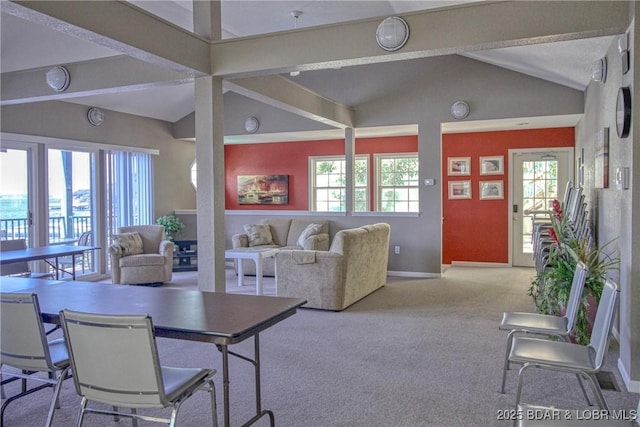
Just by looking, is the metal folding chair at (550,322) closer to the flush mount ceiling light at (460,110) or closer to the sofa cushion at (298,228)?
the flush mount ceiling light at (460,110)

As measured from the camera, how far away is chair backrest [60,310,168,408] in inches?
76.1

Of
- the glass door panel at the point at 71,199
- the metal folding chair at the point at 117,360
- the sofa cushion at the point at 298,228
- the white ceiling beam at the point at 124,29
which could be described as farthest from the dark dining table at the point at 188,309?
the sofa cushion at the point at 298,228

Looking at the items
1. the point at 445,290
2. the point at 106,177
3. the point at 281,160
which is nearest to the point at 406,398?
the point at 445,290

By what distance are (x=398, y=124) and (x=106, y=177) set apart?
4.68 metres

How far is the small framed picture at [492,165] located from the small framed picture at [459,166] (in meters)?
0.23

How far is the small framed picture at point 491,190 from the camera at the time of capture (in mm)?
8680

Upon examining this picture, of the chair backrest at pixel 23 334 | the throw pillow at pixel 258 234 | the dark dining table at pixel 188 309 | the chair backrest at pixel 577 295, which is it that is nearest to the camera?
the dark dining table at pixel 188 309

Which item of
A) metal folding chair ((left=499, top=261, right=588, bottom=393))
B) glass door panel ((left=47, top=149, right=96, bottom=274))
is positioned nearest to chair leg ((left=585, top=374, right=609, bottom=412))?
metal folding chair ((left=499, top=261, right=588, bottom=393))

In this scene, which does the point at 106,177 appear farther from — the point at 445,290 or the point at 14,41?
the point at 445,290

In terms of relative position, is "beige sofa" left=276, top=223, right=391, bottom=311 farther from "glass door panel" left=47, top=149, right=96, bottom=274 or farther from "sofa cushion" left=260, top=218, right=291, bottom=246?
"glass door panel" left=47, top=149, right=96, bottom=274

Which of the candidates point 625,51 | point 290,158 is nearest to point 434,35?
point 625,51

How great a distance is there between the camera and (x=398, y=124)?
25.9 feet

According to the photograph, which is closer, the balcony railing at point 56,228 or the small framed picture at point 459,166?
the balcony railing at point 56,228

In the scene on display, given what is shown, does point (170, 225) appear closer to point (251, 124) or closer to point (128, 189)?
point (128, 189)
